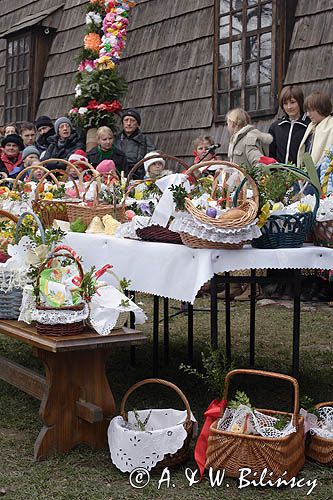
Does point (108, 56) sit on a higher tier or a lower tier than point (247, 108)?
higher

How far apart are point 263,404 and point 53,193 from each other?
1927mm

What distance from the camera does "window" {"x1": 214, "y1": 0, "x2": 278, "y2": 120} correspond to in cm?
766

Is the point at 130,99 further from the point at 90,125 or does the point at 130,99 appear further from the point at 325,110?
the point at 325,110

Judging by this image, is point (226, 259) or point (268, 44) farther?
point (268, 44)

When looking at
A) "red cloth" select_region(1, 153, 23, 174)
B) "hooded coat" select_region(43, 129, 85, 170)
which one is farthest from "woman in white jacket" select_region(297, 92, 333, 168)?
"red cloth" select_region(1, 153, 23, 174)

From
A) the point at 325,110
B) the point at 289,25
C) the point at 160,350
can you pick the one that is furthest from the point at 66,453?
the point at 289,25

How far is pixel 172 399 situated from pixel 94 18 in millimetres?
6949

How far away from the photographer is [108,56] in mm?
9828

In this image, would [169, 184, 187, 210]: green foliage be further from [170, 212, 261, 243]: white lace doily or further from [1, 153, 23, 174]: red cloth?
[1, 153, 23, 174]: red cloth

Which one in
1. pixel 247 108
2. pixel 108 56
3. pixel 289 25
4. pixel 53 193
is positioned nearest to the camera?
pixel 53 193

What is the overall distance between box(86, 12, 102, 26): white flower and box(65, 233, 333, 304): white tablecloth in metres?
6.66

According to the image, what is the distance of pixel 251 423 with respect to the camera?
10.2 ft

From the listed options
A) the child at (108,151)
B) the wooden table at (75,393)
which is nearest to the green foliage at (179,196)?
the wooden table at (75,393)

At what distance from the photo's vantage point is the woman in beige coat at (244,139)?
21.0ft
